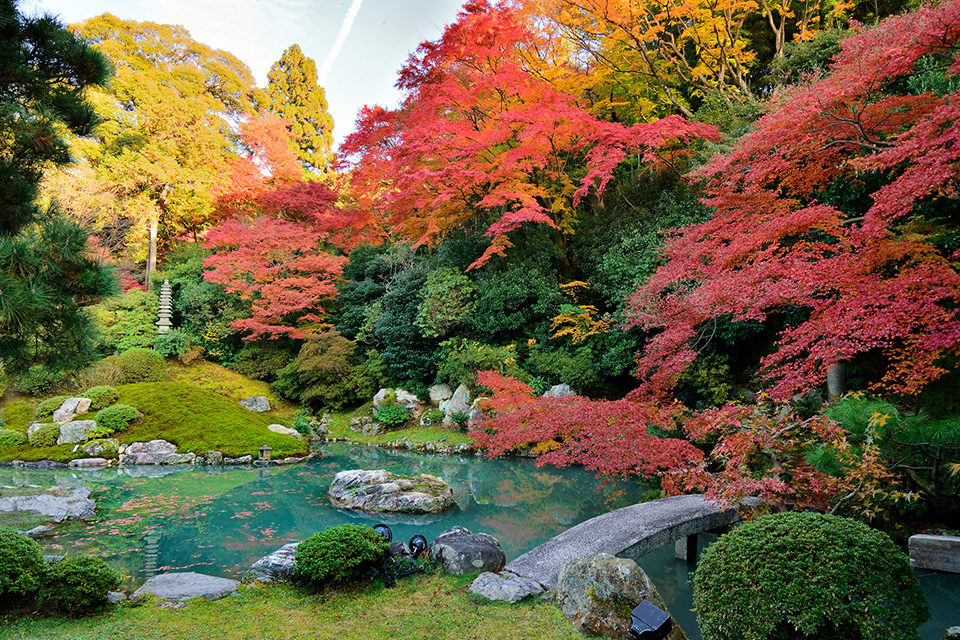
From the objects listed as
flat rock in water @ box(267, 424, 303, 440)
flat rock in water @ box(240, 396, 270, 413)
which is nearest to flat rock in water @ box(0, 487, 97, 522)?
flat rock in water @ box(267, 424, 303, 440)

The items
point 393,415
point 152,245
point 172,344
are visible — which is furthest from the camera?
point 152,245

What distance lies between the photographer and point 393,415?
1235cm

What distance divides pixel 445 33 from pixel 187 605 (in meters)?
11.5

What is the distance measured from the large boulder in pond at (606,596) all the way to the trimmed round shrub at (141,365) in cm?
1401

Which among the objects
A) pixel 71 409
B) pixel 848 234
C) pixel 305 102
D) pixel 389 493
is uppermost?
pixel 305 102

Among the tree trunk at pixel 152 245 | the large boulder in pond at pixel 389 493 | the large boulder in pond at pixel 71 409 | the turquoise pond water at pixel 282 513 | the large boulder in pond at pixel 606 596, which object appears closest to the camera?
the large boulder in pond at pixel 606 596

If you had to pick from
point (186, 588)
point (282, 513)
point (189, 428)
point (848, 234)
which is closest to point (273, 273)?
point (189, 428)

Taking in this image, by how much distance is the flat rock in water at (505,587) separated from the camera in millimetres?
3615

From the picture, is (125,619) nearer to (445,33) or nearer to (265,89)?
(445,33)

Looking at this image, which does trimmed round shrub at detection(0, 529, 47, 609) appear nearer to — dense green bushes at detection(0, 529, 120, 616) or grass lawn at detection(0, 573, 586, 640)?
dense green bushes at detection(0, 529, 120, 616)

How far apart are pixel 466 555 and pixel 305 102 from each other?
24913 millimetres

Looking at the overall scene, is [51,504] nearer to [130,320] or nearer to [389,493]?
[389,493]

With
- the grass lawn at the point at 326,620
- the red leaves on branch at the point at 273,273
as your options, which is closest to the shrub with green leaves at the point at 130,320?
the red leaves on branch at the point at 273,273

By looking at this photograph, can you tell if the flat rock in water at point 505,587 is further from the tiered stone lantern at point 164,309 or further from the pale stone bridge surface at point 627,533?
the tiered stone lantern at point 164,309
